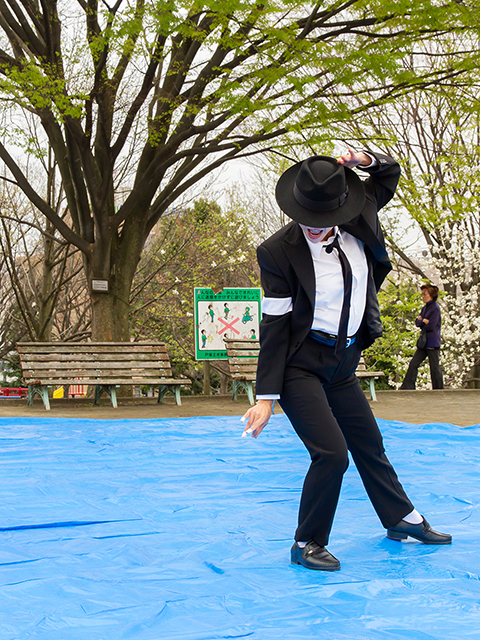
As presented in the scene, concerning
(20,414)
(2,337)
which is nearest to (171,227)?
(2,337)

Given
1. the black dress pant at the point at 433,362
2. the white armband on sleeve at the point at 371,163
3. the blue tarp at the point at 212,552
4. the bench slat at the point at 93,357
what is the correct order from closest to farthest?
the blue tarp at the point at 212,552 → the white armband on sleeve at the point at 371,163 → the bench slat at the point at 93,357 → the black dress pant at the point at 433,362

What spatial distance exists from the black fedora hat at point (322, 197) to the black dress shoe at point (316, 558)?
151 centimetres

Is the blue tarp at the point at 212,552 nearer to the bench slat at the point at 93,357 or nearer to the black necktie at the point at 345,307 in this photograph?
the black necktie at the point at 345,307

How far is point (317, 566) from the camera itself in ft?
10.2

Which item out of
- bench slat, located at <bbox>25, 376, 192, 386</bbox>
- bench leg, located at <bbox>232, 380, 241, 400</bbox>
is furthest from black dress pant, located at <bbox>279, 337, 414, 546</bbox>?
bench leg, located at <bbox>232, 380, 241, 400</bbox>

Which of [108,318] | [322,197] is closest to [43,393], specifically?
[108,318]

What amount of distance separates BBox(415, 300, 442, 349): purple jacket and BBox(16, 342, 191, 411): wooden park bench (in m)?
4.82

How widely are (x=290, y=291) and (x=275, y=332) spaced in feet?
0.70

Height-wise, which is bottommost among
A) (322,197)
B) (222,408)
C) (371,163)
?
(222,408)

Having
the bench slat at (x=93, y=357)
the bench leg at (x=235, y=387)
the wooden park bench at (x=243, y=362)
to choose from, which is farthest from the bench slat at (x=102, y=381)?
the bench leg at (x=235, y=387)

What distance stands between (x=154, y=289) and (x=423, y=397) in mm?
13798

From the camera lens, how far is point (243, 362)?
10.8 meters

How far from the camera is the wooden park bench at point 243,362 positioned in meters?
10.5

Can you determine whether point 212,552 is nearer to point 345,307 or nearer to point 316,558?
point 316,558
